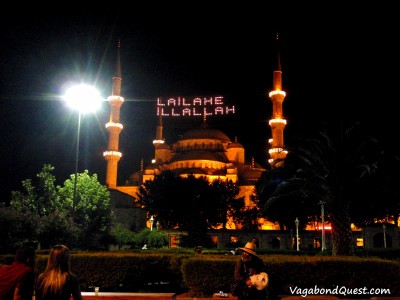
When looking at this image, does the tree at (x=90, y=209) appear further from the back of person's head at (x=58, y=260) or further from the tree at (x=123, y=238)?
the back of person's head at (x=58, y=260)

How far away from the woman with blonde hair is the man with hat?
248 cm

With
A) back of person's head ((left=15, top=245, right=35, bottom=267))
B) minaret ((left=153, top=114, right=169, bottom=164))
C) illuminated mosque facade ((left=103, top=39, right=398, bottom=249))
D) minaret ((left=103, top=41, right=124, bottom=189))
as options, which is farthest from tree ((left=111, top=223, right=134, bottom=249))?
minaret ((left=153, top=114, right=169, bottom=164))

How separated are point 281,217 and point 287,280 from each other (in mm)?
39135

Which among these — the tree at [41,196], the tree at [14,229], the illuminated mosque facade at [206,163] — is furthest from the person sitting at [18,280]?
the illuminated mosque facade at [206,163]

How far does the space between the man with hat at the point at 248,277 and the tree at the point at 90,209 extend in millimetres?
26129

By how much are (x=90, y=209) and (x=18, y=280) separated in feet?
108

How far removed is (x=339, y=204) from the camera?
48.0 ft

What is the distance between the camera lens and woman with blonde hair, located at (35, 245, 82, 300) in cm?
474

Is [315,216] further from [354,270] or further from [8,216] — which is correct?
[354,270]

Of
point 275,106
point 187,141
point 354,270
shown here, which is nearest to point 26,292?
point 354,270

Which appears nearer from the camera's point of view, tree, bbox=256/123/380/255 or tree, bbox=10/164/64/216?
tree, bbox=256/123/380/255

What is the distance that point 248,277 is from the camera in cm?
657

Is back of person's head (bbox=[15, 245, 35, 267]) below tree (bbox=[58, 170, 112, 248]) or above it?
below

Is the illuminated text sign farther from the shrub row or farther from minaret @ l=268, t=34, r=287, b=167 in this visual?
the shrub row
